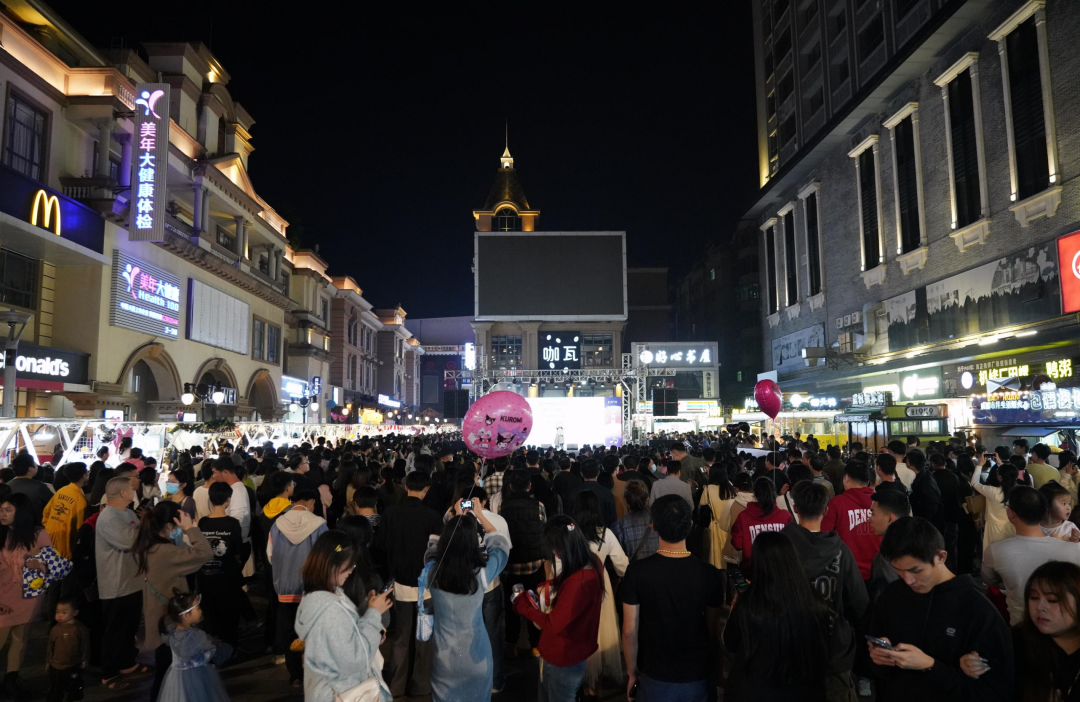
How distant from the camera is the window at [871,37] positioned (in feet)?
95.5

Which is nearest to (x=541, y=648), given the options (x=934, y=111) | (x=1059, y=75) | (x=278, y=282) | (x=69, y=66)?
(x=1059, y=75)

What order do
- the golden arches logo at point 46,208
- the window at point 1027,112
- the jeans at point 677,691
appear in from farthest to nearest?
the window at point 1027,112 < the golden arches logo at point 46,208 < the jeans at point 677,691

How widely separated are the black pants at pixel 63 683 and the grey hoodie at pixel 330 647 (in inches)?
124

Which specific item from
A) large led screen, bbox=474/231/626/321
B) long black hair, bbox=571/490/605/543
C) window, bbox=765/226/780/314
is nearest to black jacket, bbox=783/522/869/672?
long black hair, bbox=571/490/605/543

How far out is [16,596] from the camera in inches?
196

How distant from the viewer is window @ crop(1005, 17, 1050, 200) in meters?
18.8

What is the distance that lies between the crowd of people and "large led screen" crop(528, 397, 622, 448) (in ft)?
65.5

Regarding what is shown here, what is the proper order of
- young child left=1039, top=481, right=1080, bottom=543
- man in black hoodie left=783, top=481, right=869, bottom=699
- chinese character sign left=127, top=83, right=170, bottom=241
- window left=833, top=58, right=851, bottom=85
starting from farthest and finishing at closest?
window left=833, top=58, right=851, bottom=85
chinese character sign left=127, top=83, right=170, bottom=241
young child left=1039, top=481, right=1080, bottom=543
man in black hoodie left=783, top=481, right=869, bottom=699

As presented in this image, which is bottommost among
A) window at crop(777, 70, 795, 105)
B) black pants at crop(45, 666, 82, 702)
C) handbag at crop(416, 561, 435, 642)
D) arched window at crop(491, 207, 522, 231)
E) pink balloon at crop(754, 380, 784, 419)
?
black pants at crop(45, 666, 82, 702)

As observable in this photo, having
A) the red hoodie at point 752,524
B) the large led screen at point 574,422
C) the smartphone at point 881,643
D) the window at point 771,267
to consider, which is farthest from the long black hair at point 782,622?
the window at point 771,267

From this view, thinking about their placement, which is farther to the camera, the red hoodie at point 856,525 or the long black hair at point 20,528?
the red hoodie at point 856,525

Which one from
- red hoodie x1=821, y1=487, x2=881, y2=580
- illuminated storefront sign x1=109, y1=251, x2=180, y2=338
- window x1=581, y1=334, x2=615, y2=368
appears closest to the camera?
red hoodie x1=821, y1=487, x2=881, y2=580

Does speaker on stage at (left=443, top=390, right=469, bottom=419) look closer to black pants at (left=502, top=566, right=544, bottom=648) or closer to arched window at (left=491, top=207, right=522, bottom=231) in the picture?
black pants at (left=502, top=566, right=544, bottom=648)

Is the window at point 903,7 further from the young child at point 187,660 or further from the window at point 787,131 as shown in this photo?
the young child at point 187,660
